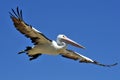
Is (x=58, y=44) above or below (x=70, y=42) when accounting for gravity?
below

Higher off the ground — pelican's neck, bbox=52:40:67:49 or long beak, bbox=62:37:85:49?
long beak, bbox=62:37:85:49

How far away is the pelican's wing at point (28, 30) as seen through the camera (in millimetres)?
56375

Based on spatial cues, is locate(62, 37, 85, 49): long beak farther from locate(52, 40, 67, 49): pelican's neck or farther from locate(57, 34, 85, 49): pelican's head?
locate(52, 40, 67, 49): pelican's neck

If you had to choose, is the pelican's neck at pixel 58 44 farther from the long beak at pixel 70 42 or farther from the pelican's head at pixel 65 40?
the long beak at pixel 70 42

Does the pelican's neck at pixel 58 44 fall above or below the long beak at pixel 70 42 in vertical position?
below

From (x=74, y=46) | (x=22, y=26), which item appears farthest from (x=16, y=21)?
(x=74, y=46)

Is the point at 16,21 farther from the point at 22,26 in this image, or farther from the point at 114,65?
the point at 114,65

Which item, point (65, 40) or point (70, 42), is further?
point (70, 42)

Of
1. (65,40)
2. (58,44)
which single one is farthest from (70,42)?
(58,44)

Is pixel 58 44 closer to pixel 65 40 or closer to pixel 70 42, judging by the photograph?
pixel 65 40

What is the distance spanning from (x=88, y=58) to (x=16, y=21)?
7.32m

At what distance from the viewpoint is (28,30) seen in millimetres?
57469

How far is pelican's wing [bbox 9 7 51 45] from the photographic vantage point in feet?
185

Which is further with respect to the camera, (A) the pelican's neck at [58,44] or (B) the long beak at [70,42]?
(B) the long beak at [70,42]
